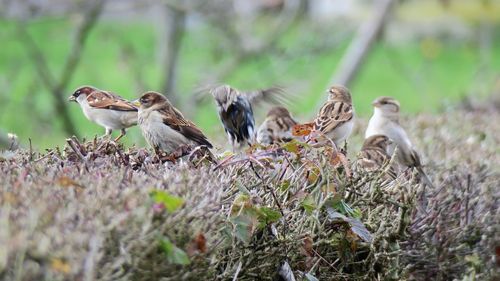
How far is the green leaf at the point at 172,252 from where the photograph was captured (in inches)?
120

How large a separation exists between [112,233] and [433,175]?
2858mm

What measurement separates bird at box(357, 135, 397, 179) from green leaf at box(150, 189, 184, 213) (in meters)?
1.81

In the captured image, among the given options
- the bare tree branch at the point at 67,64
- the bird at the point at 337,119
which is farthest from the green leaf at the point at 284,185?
the bare tree branch at the point at 67,64

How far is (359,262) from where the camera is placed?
13.5ft

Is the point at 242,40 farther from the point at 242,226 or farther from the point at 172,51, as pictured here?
the point at 242,226

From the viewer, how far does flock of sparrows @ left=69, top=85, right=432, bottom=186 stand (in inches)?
181

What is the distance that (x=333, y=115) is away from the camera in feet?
17.9

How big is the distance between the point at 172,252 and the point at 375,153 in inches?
94.7

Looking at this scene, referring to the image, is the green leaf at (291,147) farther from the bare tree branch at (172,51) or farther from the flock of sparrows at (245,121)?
the bare tree branch at (172,51)

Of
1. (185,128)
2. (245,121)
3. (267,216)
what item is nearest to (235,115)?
(245,121)

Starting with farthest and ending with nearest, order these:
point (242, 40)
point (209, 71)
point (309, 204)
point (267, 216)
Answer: point (209, 71), point (242, 40), point (309, 204), point (267, 216)

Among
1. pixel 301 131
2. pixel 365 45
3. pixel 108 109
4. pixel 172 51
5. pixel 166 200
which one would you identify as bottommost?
pixel 166 200

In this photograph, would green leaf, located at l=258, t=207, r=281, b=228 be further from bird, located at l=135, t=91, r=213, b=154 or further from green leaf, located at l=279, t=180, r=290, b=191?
bird, located at l=135, t=91, r=213, b=154

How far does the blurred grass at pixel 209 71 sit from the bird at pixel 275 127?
0.51 ft
